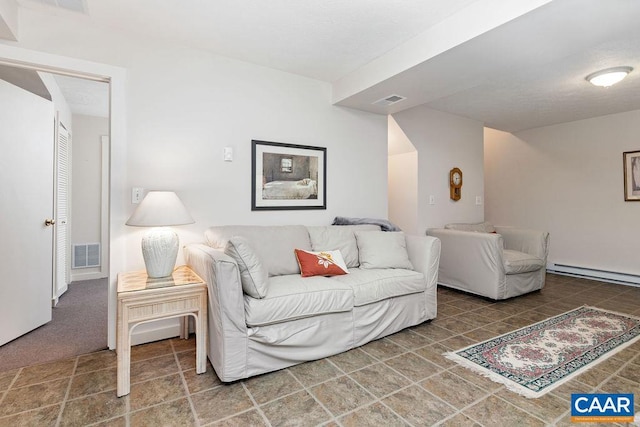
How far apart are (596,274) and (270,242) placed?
16.2 feet

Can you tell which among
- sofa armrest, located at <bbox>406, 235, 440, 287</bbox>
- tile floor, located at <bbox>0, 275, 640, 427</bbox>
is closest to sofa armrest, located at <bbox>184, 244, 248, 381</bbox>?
tile floor, located at <bbox>0, 275, 640, 427</bbox>

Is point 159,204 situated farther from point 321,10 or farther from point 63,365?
point 321,10

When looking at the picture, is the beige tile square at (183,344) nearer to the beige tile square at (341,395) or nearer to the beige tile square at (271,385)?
the beige tile square at (271,385)

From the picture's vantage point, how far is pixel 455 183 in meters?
4.63

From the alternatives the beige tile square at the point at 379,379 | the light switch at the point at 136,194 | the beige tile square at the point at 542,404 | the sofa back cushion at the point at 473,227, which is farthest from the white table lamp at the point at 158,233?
the sofa back cushion at the point at 473,227

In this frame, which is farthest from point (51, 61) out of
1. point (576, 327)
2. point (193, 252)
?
point (576, 327)

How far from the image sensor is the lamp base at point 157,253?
216cm

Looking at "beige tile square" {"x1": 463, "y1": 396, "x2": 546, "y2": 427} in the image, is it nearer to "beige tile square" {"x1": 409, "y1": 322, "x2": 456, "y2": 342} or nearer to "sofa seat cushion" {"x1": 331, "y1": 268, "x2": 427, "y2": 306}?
"beige tile square" {"x1": 409, "y1": 322, "x2": 456, "y2": 342}

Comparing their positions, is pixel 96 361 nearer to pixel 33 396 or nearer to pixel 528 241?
pixel 33 396

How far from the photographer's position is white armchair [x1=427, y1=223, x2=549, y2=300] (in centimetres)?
347

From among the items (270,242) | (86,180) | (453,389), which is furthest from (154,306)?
(86,180)

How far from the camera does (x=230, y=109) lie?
2867 millimetres

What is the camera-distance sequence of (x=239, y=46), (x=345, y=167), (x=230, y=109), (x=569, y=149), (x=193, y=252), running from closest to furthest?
(x=193, y=252)
(x=239, y=46)
(x=230, y=109)
(x=345, y=167)
(x=569, y=149)

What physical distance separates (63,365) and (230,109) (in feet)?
7.37
